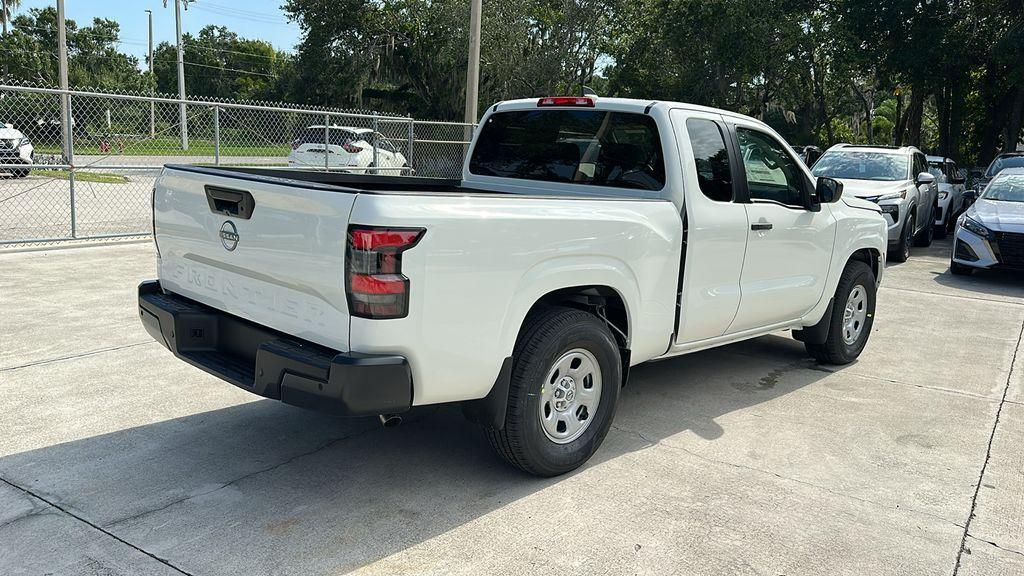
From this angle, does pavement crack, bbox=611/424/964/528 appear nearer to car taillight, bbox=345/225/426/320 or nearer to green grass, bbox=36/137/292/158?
car taillight, bbox=345/225/426/320

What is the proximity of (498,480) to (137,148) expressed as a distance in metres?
11.8

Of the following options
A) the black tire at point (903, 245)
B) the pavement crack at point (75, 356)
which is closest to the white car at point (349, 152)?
the black tire at point (903, 245)

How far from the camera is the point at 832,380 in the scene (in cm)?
628

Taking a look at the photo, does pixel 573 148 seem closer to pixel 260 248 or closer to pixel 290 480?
pixel 260 248

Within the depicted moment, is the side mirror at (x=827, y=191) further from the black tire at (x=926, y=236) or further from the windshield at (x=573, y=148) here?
the black tire at (x=926, y=236)

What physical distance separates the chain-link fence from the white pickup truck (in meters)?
6.85

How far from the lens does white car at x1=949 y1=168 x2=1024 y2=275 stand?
35.3ft

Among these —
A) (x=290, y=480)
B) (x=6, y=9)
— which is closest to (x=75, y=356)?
(x=290, y=480)

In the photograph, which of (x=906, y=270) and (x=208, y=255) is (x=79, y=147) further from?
(x=906, y=270)

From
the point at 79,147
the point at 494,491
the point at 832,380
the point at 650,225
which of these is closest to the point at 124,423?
the point at 494,491

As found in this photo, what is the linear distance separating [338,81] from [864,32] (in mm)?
22299

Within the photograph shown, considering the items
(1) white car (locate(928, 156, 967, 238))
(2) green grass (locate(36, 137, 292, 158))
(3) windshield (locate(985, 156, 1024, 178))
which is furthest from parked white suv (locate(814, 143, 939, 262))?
(2) green grass (locate(36, 137, 292, 158))

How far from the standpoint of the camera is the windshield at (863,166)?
13.4 meters

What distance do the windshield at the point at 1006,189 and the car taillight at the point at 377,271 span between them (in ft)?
37.5
